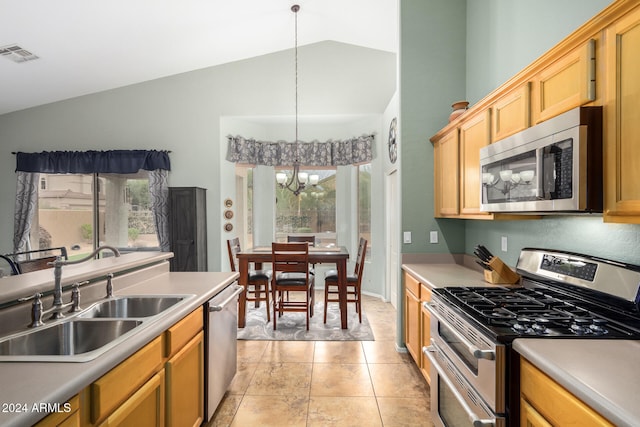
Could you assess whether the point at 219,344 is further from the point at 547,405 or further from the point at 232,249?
the point at 232,249

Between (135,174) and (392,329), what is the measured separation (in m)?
4.52

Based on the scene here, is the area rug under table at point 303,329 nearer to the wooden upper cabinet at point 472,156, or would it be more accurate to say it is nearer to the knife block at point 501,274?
the knife block at point 501,274

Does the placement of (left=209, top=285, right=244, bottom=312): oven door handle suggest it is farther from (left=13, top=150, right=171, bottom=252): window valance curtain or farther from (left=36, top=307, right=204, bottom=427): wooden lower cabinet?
(left=13, top=150, right=171, bottom=252): window valance curtain

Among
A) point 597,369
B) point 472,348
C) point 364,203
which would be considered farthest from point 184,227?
point 597,369

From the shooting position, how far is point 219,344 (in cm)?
226

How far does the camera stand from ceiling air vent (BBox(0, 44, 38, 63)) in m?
3.84

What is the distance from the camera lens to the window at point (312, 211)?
6.11m

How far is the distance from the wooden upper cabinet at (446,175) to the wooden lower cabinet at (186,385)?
209 centimetres

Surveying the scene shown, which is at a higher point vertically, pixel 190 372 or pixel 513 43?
pixel 513 43

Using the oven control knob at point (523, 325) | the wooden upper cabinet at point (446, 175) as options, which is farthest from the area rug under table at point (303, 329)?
the oven control knob at point (523, 325)

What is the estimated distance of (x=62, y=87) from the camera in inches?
197

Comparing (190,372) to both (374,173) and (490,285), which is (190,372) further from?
(374,173)

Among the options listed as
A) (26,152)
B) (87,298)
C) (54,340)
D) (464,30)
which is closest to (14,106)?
(26,152)

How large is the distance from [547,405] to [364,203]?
4796mm
